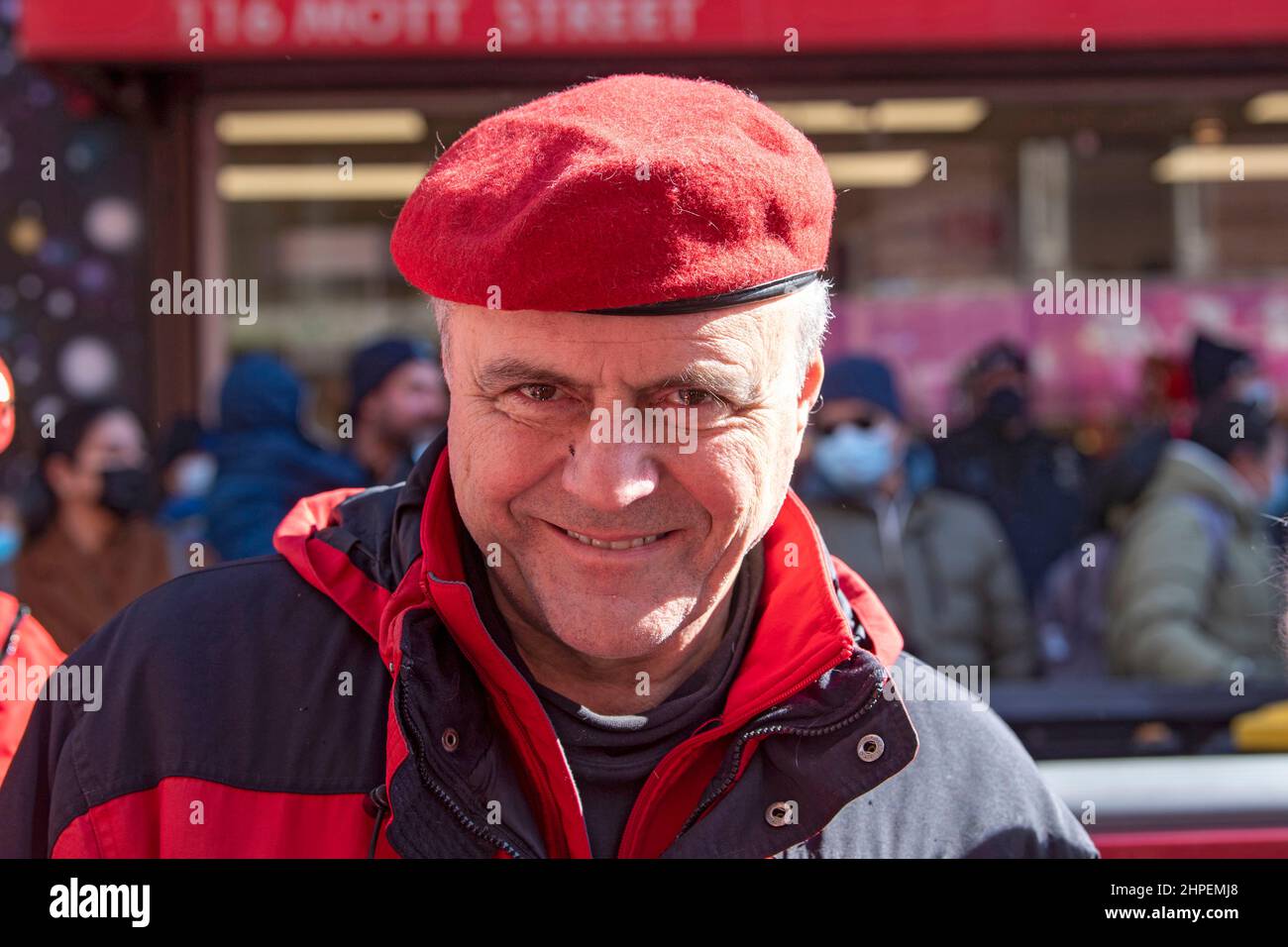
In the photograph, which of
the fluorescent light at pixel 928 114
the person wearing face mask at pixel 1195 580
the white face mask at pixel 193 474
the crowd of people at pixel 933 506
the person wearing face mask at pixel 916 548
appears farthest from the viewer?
the fluorescent light at pixel 928 114

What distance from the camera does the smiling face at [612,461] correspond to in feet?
4.40

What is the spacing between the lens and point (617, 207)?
1.32 metres

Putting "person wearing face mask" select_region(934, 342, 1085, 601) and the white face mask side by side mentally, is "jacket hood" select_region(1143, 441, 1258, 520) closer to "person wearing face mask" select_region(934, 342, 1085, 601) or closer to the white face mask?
"person wearing face mask" select_region(934, 342, 1085, 601)

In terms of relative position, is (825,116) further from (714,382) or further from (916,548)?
(714,382)

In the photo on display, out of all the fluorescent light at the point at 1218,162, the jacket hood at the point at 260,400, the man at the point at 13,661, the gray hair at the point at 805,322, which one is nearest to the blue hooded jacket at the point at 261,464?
the jacket hood at the point at 260,400

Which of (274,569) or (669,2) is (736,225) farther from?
(669,2)

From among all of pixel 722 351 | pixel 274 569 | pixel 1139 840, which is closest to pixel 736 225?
pixel 722 351

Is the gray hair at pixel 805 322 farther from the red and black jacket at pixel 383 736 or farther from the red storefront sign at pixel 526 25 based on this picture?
the red storefront sign at pixel 526 25

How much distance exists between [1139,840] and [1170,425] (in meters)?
2.59

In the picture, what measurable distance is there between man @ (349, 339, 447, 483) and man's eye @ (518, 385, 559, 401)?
241cm

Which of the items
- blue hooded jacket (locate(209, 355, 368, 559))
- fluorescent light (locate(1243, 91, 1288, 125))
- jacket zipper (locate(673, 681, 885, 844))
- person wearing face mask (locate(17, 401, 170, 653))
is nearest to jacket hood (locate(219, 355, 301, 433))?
blue hooded jacket (locate(209, 355, 368, 559))

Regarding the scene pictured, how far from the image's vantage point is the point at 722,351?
1.38 meters

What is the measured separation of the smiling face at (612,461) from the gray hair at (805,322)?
3 cm

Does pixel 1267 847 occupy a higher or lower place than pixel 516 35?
lower
